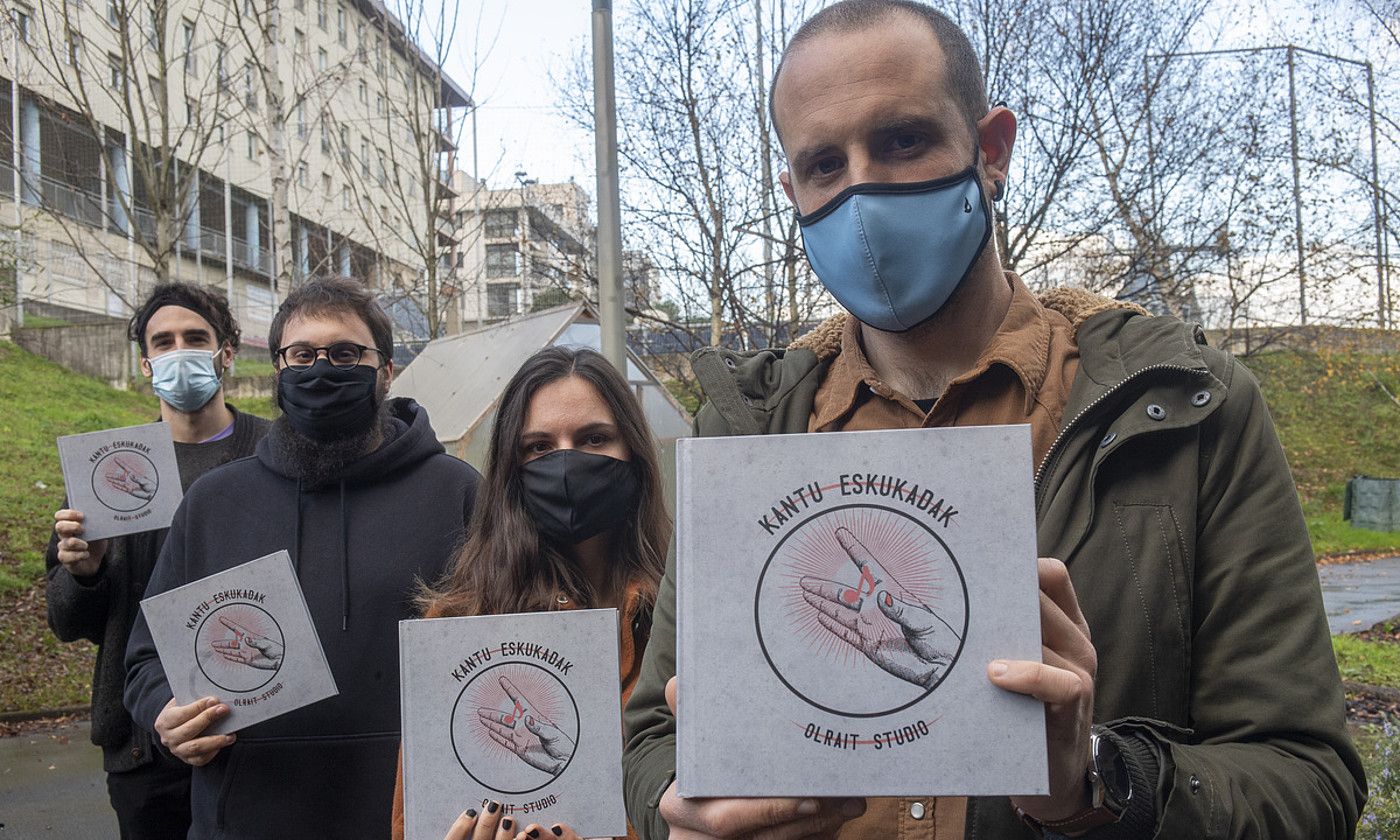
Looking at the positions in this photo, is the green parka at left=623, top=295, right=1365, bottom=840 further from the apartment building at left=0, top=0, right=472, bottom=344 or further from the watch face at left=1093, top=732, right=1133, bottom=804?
the apartment building at left=0, top=0, right=472, bottom=344

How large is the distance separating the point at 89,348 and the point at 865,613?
90.4 ft

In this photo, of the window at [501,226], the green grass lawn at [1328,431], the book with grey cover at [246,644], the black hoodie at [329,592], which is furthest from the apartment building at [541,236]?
the green grass lawn at [1328,431]

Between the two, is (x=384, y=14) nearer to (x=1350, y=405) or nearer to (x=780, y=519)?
(x=780, y=519)

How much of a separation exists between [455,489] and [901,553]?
8.17 ft

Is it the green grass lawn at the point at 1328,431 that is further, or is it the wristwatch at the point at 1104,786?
the green grass lawn at the point at 1328,431

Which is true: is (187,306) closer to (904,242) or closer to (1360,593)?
(904,242)

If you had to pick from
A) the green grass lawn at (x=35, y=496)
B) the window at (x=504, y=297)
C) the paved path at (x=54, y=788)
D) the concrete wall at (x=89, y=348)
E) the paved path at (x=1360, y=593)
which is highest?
the window at (x=504, y=297)

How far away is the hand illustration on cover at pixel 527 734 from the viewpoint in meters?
Result: 2.13

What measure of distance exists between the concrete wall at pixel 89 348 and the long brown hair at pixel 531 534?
24.7m

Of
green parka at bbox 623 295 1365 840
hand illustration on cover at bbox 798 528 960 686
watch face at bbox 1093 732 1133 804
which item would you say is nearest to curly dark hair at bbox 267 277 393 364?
green parka at bbox 623 295 1365 840

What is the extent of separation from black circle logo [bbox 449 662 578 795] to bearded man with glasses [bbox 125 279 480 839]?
3.35 ft

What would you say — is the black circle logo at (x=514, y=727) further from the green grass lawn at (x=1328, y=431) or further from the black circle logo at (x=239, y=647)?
the green grass lawn at (x=1328, y=431)

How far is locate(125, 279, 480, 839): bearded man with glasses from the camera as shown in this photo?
3102 millimetres

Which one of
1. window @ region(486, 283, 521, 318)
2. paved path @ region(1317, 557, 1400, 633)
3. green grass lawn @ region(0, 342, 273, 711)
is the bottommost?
paved path @ region(1317, 557, 1400, 633)
